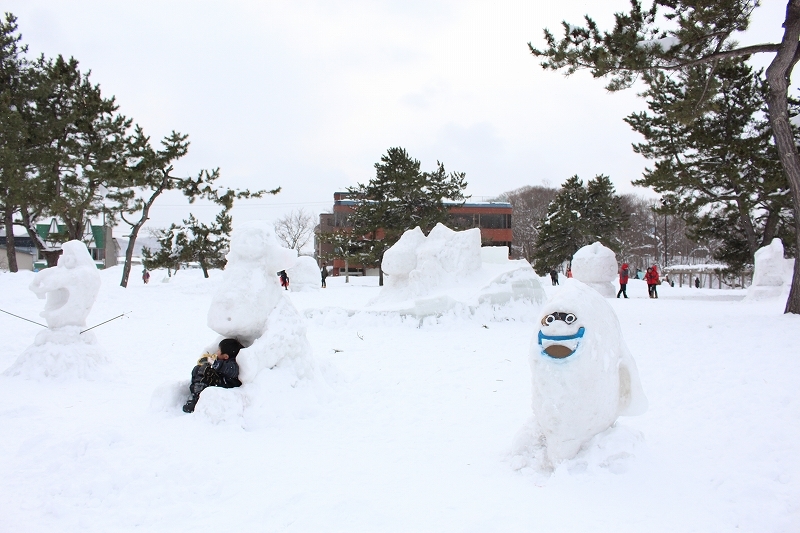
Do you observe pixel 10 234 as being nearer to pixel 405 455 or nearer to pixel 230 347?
pixel 230 347

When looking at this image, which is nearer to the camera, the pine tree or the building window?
the pine tree

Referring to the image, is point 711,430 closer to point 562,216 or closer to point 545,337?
point 545,337

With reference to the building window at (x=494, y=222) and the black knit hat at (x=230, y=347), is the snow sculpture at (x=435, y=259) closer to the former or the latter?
the black knit hat at (x=230, y=347)

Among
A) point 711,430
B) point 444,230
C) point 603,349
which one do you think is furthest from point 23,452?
point 444,230

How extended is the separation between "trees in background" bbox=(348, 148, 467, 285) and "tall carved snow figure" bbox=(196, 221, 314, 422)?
19.5 meters

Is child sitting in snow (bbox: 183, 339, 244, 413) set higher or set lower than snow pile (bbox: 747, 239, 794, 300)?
lower

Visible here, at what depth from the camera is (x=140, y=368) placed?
8414 mm

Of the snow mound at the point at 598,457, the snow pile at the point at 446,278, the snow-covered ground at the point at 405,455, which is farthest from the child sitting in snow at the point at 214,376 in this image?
the snow pile at the point at 446,278

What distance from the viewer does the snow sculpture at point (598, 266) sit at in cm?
1956

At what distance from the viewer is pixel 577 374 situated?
3.71m

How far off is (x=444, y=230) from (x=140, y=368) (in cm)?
894

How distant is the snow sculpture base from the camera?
22.9 ft

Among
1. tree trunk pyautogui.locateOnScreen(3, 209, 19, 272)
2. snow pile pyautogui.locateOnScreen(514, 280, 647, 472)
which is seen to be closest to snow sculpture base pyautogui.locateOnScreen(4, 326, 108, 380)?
snow pile pyautogui.locateOnScreen(514, 280, 647, 472)

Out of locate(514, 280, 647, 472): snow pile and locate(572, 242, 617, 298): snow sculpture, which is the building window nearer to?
locate(572, 242, 617, 298): snow sculpture
